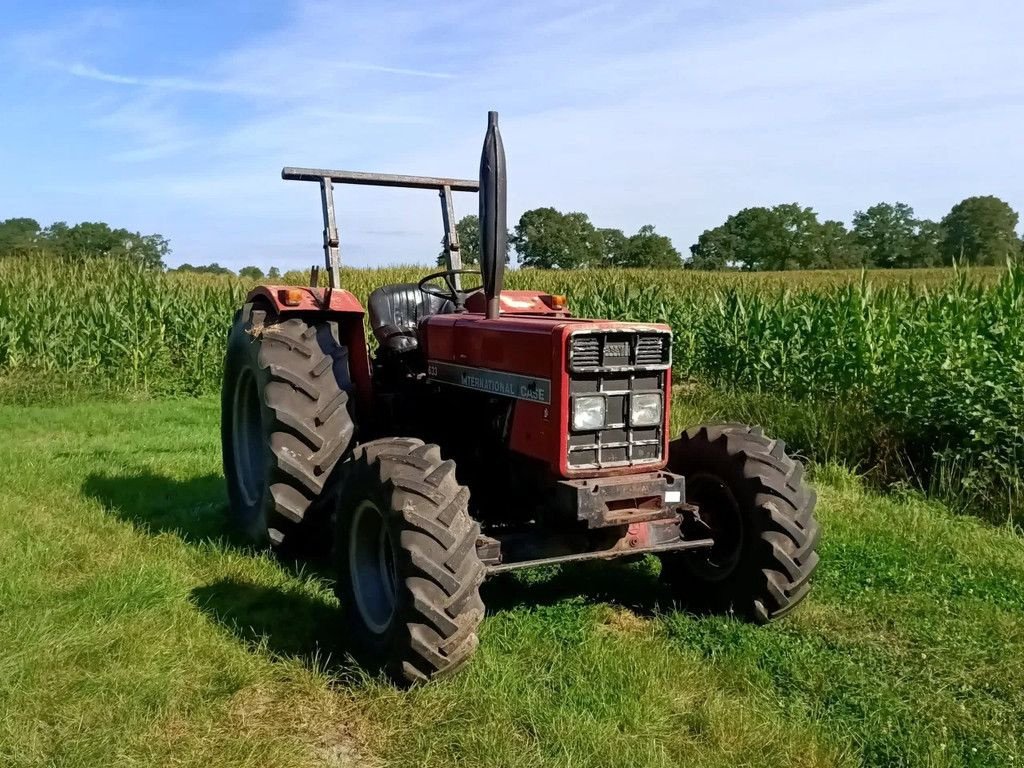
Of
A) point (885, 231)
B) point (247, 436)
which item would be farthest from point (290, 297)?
point (885, 231)

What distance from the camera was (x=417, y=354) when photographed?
17.2ft

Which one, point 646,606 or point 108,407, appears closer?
point 646,606

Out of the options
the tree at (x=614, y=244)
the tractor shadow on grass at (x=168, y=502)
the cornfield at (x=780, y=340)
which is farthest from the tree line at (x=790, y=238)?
the tractor shadow on grass at (x=168, y=502)

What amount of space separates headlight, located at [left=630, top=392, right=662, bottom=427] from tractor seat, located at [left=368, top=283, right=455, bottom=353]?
188 centimetres

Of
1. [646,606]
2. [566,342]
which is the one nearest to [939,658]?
[646,606]

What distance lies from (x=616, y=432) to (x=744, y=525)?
81cm

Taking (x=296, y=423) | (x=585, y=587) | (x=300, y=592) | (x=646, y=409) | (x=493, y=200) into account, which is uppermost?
(x=493, y=200)

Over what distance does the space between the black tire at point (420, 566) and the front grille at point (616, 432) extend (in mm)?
542

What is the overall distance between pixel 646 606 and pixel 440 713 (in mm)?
1522

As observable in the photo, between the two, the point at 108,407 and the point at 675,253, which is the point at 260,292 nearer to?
the point at 108,407

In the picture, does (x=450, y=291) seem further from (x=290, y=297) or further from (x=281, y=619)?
(x=281, y=619)

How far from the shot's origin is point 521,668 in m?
3.60

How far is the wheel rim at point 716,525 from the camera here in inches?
166

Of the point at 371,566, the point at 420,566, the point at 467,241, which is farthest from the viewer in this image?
the point at 467,241
